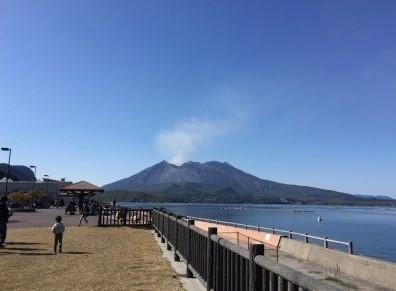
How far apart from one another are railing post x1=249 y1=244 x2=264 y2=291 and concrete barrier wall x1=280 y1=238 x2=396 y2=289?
9173 millimetres

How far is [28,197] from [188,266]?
84572 millimetres

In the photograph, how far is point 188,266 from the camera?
408 inches

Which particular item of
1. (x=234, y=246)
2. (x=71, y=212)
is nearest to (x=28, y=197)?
(x=71, y=212)

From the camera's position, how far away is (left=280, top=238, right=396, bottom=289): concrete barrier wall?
13023 millimetres

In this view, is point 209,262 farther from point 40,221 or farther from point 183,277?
point 40,221

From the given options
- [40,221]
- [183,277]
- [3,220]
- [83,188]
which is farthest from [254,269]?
[83,188]

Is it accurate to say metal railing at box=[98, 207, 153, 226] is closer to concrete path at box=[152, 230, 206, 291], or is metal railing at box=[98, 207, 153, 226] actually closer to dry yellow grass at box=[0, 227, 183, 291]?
dry yellow grass at box=[0, 227, 183, 291]

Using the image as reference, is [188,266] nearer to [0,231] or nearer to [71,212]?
[0,231]

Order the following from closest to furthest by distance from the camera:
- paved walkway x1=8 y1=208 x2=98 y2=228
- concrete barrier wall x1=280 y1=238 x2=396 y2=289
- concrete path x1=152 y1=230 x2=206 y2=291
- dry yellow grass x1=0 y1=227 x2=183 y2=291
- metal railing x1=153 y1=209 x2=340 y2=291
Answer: metal railing x1=153 y1=209 x2=340 y2=291
concrete path x1=152 y1=230 x2=206 y2=291
dry yellow grass x1=0 y1=227 x2=183 y2=291
concrete barrier wall x1=280 y1=238 x2=396 y2=289
paved walkway x1=8 y1=208 x2=98 y2=228

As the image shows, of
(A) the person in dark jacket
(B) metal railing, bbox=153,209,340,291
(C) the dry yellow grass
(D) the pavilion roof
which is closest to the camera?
(B) metal railing, bbox=153,209,340,291

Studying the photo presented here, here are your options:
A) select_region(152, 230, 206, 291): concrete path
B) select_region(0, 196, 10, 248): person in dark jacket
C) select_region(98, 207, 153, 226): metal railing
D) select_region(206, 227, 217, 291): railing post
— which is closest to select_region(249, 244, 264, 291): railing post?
select_region(206, 227, 217, 291): railing post

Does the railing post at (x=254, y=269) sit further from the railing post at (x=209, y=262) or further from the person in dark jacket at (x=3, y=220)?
the person in dark jacket at (x=3, y=220)

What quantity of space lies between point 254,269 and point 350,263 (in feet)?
37.5

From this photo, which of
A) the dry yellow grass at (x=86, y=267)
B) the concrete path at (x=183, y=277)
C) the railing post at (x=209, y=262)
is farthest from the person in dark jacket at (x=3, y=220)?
the railing post at (x=209, y=262)
